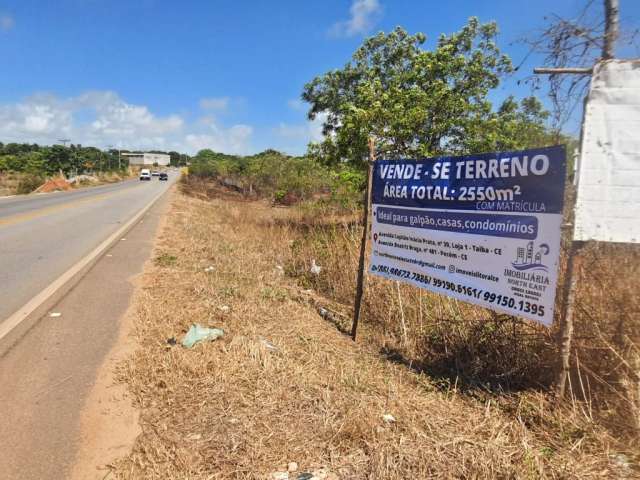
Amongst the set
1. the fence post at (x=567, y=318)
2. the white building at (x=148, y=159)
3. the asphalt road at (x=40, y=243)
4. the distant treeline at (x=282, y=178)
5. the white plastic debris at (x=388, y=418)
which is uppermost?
the white building at (x=148, y=159)

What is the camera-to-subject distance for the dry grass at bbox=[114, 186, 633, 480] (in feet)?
7.50

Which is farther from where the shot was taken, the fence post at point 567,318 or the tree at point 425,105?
the tree at point 425,105

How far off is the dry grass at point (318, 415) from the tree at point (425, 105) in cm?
744

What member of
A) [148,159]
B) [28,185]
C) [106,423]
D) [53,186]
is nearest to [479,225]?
[106,423]

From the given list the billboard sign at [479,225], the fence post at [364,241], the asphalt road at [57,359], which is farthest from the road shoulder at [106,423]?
the billboard sign at [479,225]

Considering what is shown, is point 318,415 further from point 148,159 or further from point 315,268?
point 148,159

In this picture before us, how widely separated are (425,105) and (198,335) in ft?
30.9

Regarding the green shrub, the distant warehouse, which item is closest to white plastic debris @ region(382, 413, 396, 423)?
the green shrub

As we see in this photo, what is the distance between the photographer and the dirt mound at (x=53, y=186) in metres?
30.0

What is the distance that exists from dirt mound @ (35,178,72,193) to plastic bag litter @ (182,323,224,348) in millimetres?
31798

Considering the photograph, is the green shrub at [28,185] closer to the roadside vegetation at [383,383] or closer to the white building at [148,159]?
the roadside vegetation at [383,383]

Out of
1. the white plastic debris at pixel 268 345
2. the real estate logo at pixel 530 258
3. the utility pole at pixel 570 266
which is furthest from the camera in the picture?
the white plastic debris at pixel 268 345

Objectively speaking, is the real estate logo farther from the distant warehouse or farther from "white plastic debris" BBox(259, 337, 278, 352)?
the distant warehouse

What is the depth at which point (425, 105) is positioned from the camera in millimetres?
11070
